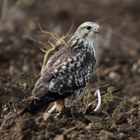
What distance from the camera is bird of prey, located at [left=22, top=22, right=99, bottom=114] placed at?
28.5 ft

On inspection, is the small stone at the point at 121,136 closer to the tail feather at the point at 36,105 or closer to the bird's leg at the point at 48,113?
the bird's leg at the point at 48,113

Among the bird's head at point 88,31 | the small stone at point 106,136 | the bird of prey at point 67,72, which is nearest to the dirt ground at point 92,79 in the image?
the small stone at point 106,136

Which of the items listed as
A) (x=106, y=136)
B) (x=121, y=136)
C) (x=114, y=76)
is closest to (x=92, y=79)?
(x=114, y=76)

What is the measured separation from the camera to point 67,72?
906 centimetres

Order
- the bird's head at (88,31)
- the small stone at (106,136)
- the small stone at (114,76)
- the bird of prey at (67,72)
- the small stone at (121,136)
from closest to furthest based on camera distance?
the small stone at (106,136) → the small stone at (121,136) → the bird of prey at (67,72) → the bird's head at (88,31) → the small stone at (114,76)

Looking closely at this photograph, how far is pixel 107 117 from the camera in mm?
9125

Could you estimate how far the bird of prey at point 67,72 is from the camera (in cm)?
869

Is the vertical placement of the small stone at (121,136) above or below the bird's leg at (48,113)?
below

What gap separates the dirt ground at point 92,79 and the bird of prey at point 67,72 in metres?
0.18

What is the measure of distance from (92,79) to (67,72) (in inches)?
146

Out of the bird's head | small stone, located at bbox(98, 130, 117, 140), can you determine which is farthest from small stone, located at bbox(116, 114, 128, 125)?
the bird's head

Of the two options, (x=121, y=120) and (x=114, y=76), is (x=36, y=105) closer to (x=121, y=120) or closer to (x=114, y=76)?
(x=121, y=120)

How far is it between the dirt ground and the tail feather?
7cm

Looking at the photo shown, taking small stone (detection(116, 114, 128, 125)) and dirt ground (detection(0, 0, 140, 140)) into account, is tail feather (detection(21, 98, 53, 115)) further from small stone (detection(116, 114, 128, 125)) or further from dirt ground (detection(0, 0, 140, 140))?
small stone (detection(116, 114, 128, 125))
